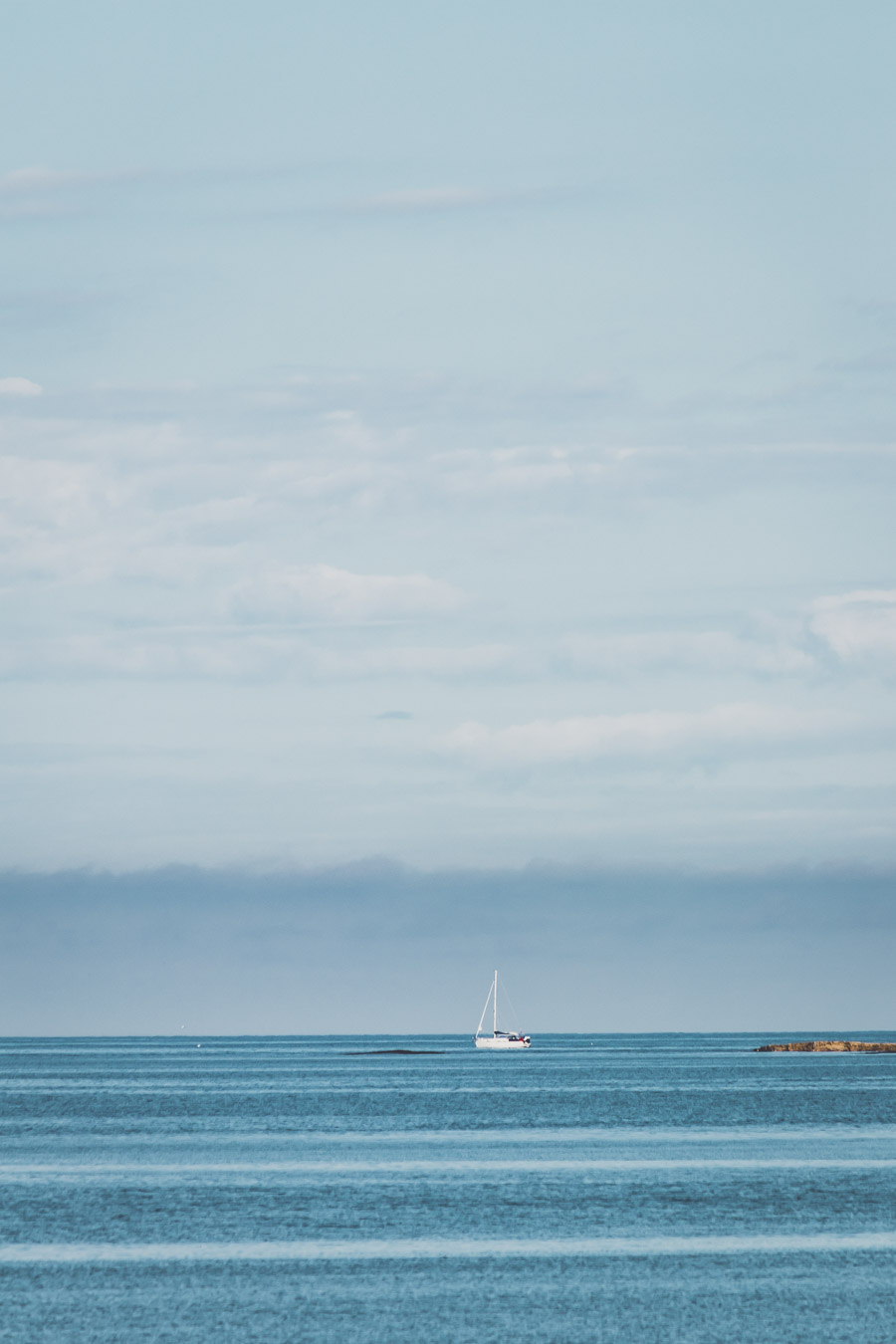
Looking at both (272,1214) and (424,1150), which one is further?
(424,1150)

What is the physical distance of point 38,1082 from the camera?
17362 centimetres

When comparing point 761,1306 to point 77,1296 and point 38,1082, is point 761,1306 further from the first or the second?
point 38,1082

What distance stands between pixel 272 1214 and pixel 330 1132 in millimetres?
39711

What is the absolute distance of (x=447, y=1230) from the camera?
50719 mm

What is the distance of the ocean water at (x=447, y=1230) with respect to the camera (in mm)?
36656

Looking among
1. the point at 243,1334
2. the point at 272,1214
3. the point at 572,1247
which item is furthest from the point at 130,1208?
the point at 243,1334

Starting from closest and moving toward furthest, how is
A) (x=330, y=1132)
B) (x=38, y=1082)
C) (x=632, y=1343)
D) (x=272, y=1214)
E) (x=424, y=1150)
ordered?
(x=632, y=1343)
(x=272, y=1214)
(x=424, y=1150)
(x=330, y=1132)
(x=38, y=1082)

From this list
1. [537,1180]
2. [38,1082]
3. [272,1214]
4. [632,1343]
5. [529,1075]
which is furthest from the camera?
[529,1075]

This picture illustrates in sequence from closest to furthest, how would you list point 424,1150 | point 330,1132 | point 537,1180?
point 537,1180
point 424,1150
point 330,1132

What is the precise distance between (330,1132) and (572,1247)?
47.4 m

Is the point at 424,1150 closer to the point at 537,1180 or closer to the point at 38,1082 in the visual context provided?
the point at 537,1180

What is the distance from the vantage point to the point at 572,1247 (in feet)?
156

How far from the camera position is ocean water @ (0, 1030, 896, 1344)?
36.7 metres

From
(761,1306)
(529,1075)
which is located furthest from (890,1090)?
(761,1306)
